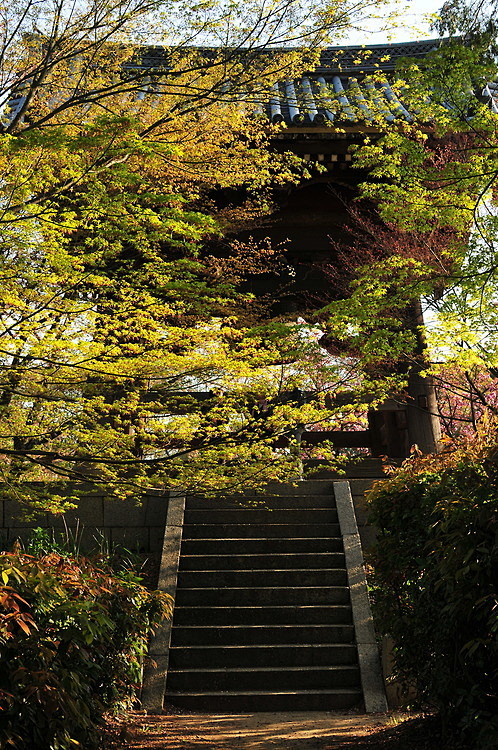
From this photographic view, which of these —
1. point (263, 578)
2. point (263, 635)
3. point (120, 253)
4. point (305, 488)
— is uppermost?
point (120, 253)

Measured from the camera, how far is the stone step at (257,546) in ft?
26.7

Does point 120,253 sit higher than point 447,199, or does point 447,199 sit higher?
point 447,199

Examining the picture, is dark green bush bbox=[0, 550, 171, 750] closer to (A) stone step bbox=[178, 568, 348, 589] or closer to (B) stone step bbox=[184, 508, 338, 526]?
(A) stone step bbox=[178, 568, 348, 589]

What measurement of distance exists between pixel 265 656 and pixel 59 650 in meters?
3.40

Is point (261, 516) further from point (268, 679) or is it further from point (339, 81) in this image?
point (339, 81)

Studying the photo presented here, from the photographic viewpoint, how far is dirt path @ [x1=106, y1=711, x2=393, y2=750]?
4965 mm

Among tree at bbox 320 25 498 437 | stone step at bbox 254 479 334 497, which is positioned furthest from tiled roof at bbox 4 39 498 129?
stone step at bbox 254 479 334 497

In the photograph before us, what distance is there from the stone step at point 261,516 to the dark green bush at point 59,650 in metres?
3.65

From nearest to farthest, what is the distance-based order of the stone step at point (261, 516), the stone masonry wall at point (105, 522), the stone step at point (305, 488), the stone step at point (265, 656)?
the stone step at point (265, 656) < the stone step at point (261, 516) < the stone masonry wall at point (105, 522) < the stone step at point (305, 488)

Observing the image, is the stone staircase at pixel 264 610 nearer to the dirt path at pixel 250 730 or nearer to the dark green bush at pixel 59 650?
the dirt path at pixel 250 730

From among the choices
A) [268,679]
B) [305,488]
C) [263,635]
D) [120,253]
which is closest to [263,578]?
[263,635]

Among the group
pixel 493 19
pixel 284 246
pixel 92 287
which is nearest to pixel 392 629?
pixel 92 287

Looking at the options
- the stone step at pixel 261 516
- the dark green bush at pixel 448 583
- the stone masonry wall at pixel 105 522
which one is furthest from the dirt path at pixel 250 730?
the stone masonry wall at pixel 105 522

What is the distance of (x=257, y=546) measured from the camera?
8.19 metres
